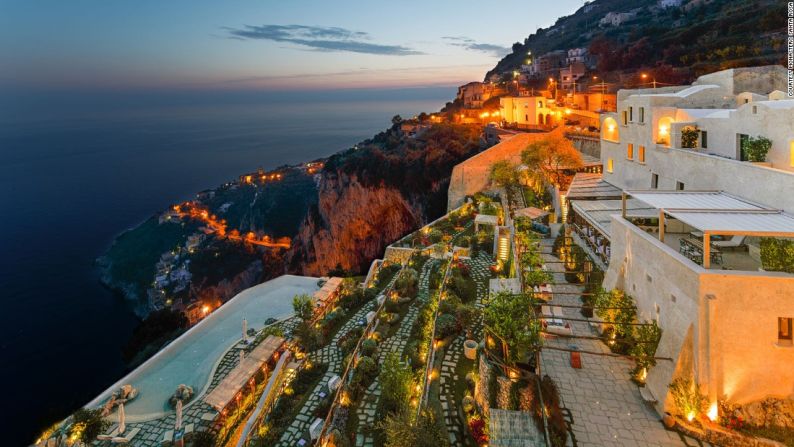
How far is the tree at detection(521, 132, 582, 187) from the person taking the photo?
75.2ft

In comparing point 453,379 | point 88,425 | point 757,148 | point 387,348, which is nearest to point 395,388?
point 453,379

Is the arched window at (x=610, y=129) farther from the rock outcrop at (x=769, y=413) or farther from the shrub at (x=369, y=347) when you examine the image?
the shrub at (x=369, y=347)

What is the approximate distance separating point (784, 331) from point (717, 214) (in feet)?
8.86

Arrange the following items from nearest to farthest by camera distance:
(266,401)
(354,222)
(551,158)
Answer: (266,401) → (551,158) → (354,222)

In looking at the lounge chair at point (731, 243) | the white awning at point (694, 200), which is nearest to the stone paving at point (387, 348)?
the white awning at point (694, 200)

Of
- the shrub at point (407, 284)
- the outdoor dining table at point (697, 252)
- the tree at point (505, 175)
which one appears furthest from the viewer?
the tree at point (505, 175)

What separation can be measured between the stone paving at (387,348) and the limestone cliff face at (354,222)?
19872 mm

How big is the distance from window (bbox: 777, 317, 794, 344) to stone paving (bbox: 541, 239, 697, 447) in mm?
2659

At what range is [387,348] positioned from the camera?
1278 cm

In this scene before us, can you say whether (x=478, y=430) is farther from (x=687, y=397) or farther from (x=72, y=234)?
(x=72, y=234)

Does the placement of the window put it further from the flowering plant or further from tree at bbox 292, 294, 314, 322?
tree at bbox 292, 294, 314, 322

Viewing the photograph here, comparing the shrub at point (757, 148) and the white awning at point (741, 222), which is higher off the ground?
the shrub at point (757, 148)

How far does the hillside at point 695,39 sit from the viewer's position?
36375 millimetres

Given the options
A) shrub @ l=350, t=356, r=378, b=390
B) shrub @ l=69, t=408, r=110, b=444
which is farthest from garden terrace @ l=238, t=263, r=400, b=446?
shrub @ l=69, t=408, r=110, b=444
